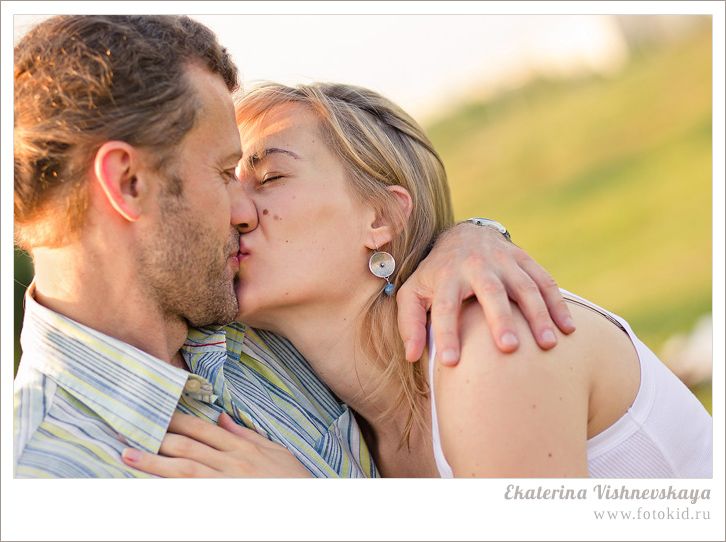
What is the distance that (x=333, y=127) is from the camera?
2.53 metres

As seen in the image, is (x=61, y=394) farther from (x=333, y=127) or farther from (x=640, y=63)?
(x=640, y=63)

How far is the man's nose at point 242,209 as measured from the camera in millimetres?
2379

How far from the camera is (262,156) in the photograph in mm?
2504

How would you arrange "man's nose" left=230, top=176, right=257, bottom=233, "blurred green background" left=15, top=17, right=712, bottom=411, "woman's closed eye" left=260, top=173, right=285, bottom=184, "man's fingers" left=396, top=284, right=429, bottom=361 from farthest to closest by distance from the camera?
1. "blurred green background" left=15, top=17, right=712, bottom=411
2. "woman's closed eye" left=260, top=173, right=285, bottom=184
3. "man's nose" left=230, top=176, right=257, bottom=233
4. "man's fingers" left=396, top=284, right=429, bottom=361

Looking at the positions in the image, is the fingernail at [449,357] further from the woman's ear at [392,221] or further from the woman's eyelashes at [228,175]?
the woman's eyelashes at [228,175]

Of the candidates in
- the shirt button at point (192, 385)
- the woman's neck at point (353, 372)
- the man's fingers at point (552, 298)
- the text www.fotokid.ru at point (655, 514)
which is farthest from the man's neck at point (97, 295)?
the text www.fotokid.ru at point (655, 514)

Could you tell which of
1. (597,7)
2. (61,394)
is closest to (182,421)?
(61,394)

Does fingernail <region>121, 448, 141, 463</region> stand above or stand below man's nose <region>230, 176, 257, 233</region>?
below

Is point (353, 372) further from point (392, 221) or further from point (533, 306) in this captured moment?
point (533, 306)

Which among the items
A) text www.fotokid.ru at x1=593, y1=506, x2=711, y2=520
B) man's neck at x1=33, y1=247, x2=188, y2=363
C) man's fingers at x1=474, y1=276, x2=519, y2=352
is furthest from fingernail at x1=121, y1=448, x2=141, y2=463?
text www.fotokid.ru at x1=593, y1=506, x2=711, y2=520

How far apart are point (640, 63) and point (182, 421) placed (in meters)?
11.2

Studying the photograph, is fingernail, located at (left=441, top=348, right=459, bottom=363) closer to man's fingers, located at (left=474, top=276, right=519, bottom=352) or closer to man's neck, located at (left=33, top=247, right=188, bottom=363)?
man's fingers, located at (left=474, top=276, right=519, bottom=352)

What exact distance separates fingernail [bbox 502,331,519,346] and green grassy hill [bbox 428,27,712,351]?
23.2 feet

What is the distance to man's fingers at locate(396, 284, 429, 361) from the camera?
7.06 ft
